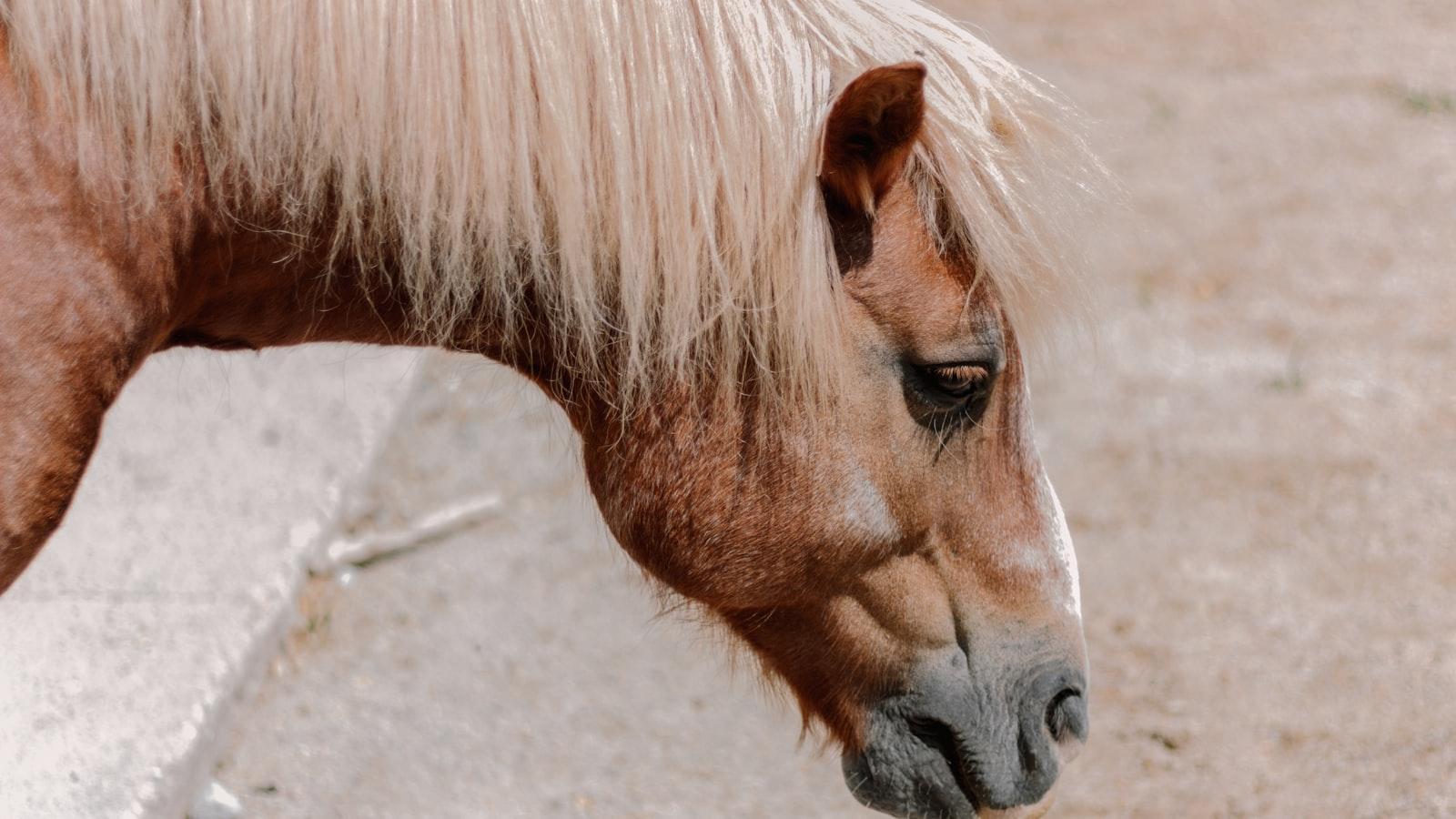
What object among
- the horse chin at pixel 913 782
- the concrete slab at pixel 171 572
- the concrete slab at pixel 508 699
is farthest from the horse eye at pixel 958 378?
the concrete slab at pixel 171 572

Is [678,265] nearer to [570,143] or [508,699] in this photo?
[570,143]

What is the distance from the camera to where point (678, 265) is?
160 centimetres

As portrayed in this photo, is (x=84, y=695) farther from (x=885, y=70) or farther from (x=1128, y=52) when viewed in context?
(x=1128, y=52)

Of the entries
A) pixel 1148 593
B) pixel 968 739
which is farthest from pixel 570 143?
pixel 1148 593

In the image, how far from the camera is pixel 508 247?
62.6 inches

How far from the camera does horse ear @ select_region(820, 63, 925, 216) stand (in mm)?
1504

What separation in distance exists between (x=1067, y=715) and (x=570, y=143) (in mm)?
1032

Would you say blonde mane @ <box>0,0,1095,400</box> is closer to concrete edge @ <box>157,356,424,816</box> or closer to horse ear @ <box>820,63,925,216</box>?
horse ear @ <box>820,63,925,216</box>

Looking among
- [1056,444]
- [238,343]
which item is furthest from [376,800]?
Result: [1056,444]

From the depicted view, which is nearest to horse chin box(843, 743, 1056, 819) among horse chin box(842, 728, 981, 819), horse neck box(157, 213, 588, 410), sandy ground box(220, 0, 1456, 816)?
horse chin box(842, 728, 981, 819)

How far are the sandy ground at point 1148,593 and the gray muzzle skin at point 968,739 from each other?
52 centimetres

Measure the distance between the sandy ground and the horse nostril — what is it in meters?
0.65

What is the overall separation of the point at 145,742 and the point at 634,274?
161 cm

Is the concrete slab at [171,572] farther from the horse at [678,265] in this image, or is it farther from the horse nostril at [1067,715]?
the horse nostril at [1067,715]
